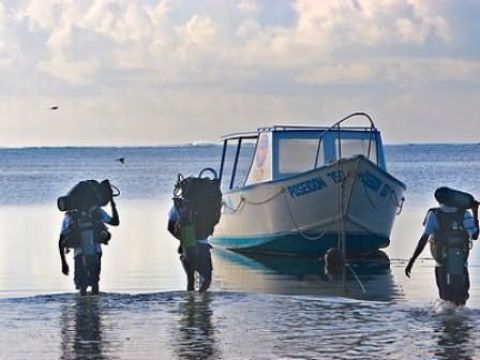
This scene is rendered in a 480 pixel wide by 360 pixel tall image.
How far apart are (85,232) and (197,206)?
1.52 m

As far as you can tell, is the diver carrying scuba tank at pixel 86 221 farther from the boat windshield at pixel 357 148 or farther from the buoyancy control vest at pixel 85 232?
the boat windshield at pixel 357 148

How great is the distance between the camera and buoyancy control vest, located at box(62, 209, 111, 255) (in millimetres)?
15609

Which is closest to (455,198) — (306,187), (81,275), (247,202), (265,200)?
(81,275)

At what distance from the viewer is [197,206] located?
1645 cm

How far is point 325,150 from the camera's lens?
26.3 m

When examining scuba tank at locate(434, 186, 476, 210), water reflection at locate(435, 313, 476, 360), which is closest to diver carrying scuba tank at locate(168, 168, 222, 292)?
scuba tank at locate(434, 186, 476, 210)

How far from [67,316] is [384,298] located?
5884 millimetres

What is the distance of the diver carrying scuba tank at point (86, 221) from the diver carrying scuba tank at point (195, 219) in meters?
0.88

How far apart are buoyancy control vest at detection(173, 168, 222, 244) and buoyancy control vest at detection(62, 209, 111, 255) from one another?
104 centimetres

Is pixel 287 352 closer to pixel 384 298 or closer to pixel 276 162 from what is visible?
pixel 384 298

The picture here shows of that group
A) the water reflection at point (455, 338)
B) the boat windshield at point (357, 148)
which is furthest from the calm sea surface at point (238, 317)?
the boat windshield at point (357, 148)

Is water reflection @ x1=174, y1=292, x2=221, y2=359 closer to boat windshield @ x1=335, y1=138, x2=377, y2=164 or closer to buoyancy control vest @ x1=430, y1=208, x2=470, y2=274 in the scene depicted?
buoyancy control vest @ x1=430, y1=208, x2=470, y2=274

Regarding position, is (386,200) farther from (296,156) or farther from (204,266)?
(204,266)

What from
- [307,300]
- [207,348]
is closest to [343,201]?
[307,300]
